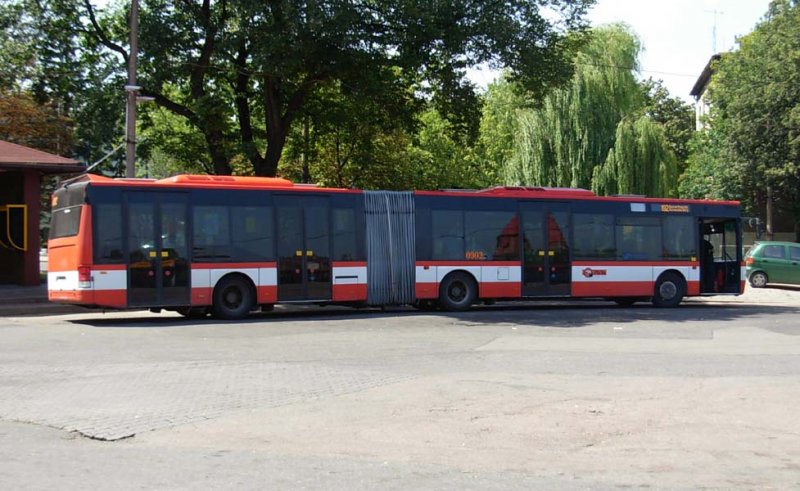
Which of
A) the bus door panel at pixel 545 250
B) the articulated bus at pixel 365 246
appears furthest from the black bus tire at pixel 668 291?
the bus door panel at pixel 545 250

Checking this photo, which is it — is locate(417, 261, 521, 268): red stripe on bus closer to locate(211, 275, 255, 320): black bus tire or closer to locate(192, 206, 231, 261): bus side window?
locate(211, 275, 255, 320): black bus tire

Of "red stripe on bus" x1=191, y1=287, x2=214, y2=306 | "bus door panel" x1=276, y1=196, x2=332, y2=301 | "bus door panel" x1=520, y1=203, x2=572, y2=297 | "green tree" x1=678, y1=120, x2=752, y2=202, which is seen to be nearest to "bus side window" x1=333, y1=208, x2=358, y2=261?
"bus door panel" x1=276, y1=196, x2=332, y2=301

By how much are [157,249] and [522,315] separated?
28.6ft

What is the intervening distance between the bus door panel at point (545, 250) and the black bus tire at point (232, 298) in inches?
294

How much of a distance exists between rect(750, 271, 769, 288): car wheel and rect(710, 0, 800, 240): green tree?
1547cm

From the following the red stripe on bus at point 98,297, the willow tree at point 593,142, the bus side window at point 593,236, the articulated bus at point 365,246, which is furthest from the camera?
the willow tree at point 593,142

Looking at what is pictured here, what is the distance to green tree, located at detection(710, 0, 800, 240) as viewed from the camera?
4465cm

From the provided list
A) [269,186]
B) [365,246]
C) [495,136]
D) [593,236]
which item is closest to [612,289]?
[593,236]

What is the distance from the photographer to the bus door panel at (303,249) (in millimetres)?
19250

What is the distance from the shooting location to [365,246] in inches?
800

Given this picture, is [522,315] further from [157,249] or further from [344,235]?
[157,249]

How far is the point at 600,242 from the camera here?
2259 cm

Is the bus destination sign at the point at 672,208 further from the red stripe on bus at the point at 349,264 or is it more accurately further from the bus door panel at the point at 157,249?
the bus door panel at the point at 157,249

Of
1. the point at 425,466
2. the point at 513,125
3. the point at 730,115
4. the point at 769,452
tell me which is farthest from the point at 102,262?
the point at 730,115
